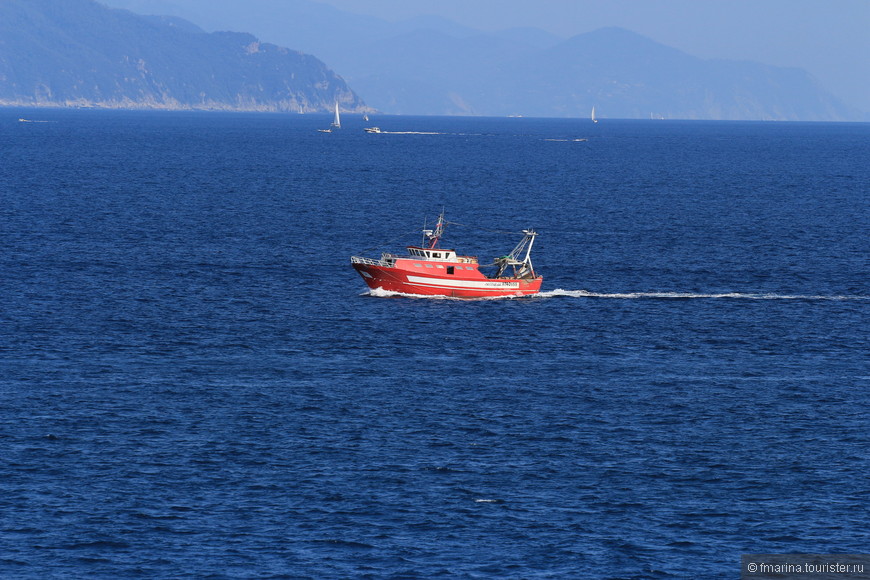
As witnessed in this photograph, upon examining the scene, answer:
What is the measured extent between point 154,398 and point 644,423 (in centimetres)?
3430

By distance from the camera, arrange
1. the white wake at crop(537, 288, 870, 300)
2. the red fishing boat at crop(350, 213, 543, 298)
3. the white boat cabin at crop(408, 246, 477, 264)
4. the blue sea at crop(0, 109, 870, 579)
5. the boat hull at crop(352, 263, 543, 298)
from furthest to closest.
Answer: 1. the boat hull at crop(352, 263, 543, 298)
2. the red fishing boat at crop(350, 213, 543, 298)
3. the white boat cabin at crop(408, 246, 477, 264)
4. the white wake at crop(537, 288, 870, 300)
5. the blue sea at crop(0, 109, 870, 579)

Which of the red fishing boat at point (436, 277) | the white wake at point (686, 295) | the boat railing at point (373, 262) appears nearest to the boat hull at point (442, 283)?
the red fishing boat at point (436, 277)

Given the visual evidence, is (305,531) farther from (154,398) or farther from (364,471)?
(154,398)

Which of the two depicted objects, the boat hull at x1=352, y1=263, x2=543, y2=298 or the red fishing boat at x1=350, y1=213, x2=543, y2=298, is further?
the boat hull at x1=352, y1=263, x2=543, y2=298

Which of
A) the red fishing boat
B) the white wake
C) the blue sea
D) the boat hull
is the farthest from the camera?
the boat hull

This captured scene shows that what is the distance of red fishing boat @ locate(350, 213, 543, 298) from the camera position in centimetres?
12488

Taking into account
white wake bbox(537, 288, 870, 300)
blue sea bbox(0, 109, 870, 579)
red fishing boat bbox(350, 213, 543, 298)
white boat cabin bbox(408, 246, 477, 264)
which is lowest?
blue sea bbox(0, 109, 870, 579)

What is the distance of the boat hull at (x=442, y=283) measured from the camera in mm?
125000

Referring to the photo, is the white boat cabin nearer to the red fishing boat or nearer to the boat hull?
the red fishing boat

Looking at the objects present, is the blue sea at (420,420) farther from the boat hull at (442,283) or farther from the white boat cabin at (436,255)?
the white boat cabin at (436,255)

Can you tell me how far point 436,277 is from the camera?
125 m

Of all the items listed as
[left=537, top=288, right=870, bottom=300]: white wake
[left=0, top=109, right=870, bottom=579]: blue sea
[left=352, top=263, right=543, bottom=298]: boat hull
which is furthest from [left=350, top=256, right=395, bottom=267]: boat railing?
[left=537, top=288, right=870, bottom=300]: white wake

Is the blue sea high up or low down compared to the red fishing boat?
down

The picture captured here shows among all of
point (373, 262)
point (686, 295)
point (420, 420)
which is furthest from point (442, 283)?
point (420, 420)
